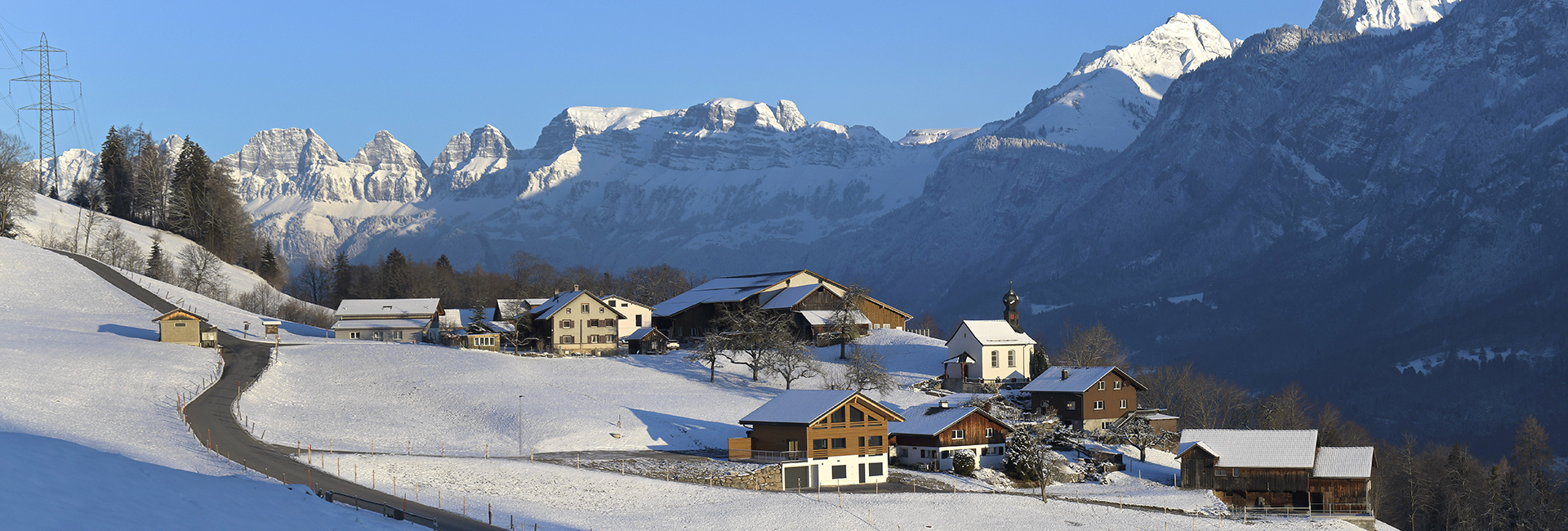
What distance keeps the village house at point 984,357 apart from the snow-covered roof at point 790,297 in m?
20.5

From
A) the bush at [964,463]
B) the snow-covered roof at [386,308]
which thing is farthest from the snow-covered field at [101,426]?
the bush at [964,463]

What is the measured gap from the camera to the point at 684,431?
70688mm

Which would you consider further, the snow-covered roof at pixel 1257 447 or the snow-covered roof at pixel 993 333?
the snow-covered roof at pixel 993 333

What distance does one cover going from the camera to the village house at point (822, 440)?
64.1 meters

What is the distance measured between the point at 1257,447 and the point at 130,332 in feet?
261

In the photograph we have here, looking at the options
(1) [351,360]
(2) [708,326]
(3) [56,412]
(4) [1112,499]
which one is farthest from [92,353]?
(4) [1112,499]

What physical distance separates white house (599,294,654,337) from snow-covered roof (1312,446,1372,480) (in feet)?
204

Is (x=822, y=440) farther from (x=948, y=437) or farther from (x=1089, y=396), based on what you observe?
(x=1089, y=396)

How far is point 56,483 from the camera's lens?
27594 millimetres

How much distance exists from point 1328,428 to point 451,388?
72.3 metres

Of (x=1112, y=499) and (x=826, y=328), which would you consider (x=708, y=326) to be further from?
(x=1112, y=499)

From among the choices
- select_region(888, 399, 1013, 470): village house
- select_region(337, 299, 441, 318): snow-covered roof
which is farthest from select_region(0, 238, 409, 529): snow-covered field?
select_region(888, 399, 1013, 470): village house

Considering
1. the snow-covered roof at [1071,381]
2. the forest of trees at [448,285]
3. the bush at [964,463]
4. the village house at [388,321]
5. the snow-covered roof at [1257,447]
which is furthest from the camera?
the forest of trees at [448,285]

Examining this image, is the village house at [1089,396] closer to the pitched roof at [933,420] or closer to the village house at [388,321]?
the pitched roof at [933,420]
